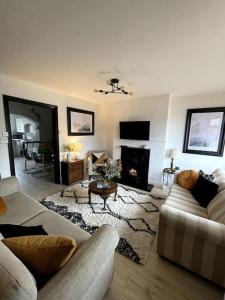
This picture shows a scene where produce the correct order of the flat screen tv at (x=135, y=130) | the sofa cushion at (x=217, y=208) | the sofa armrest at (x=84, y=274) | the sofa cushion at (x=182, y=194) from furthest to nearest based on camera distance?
1. the flat screen tv at (x=135, y=130)
2. the sofa cushion at (x=182, y=194)
3. the sofa cushion at (x=217, y=208)
4. the sofa armrest at (x=84, y=274)

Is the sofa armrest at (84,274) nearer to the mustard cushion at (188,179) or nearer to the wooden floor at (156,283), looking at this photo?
the wooden floor at (156,283)

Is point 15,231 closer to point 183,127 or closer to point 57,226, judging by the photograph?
point 57,226

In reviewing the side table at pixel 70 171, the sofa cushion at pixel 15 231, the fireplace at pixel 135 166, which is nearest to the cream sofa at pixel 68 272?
the sofa cushion at pixel 15 231

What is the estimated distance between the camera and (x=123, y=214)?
101 inches

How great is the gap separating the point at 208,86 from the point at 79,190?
143 inches

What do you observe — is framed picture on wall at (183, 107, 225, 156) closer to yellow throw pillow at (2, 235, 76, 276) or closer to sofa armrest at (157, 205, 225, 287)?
sofa armrest at (157, 205, 225, 287)

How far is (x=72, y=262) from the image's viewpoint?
0.91 meters

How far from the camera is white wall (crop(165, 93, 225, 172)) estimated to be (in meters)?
3.44

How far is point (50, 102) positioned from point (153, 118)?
267 cm

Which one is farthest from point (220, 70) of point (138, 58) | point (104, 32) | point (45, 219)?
point (45, 219)

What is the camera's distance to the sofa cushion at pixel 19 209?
1644 millimetres

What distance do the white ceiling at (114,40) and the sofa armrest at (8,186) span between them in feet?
5.78

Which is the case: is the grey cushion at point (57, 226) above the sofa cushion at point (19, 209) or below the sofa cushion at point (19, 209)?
below

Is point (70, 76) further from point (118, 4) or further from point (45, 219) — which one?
point (45, 219)
